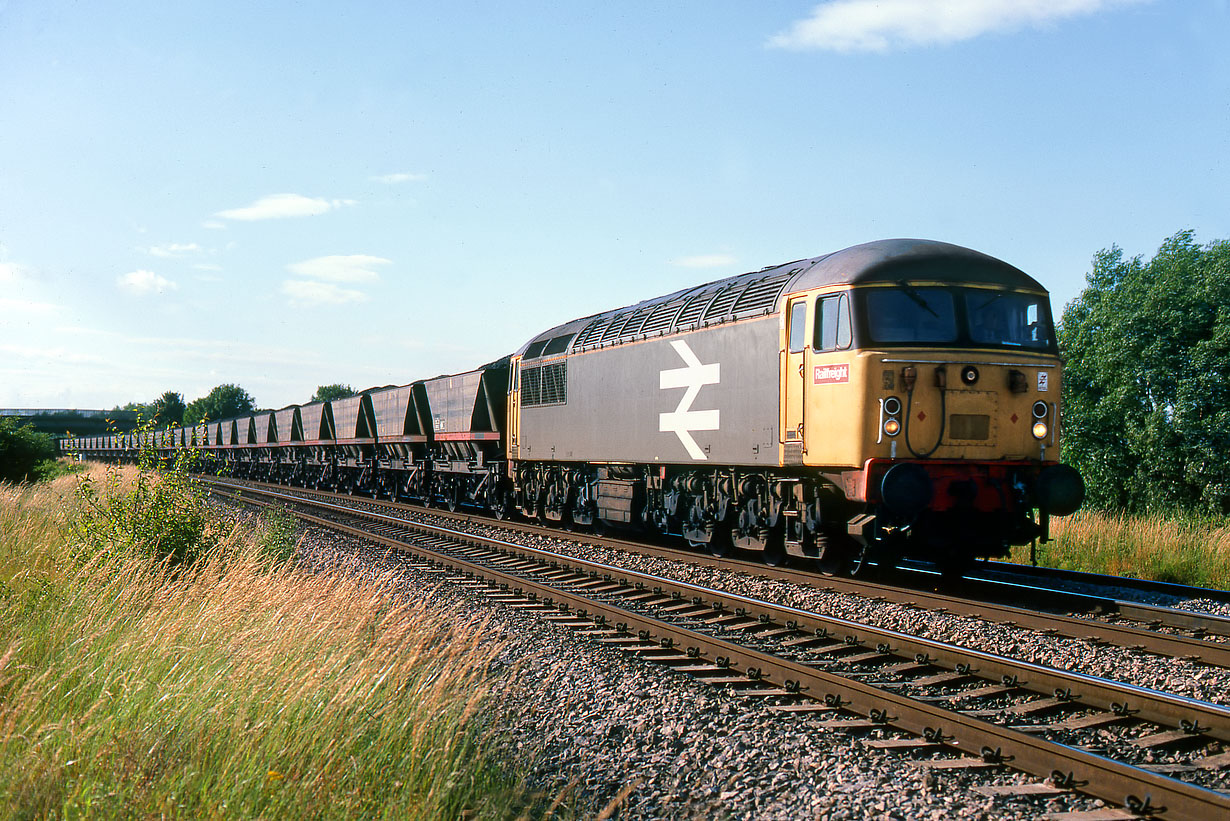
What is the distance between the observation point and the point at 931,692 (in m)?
6.24

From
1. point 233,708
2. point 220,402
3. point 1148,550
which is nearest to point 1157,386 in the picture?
point 1148,550

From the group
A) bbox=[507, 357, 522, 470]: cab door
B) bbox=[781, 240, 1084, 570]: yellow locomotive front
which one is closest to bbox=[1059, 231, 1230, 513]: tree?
bbox=[507, 357, 522, 470]: cab door

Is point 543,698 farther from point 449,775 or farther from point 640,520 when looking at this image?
point 640,520

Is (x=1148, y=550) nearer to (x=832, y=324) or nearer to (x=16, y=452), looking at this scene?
(x=832, y=324)

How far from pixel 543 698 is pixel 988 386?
6147mm

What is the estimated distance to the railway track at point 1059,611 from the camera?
7.20 meters

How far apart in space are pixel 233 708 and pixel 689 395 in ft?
30.0

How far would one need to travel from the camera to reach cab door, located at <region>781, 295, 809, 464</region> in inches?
418

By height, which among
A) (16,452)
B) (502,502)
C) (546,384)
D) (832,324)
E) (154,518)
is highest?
(832,324)

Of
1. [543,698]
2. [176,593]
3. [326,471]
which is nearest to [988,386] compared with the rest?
[543,698]

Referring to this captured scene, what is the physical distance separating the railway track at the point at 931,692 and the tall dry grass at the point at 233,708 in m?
1.84

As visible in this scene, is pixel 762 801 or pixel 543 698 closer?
pixel 762 801

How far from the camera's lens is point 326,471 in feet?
120

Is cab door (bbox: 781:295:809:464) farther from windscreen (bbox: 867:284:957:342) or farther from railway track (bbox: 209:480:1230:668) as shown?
railway track (bbox: 209:480:1230:668)
